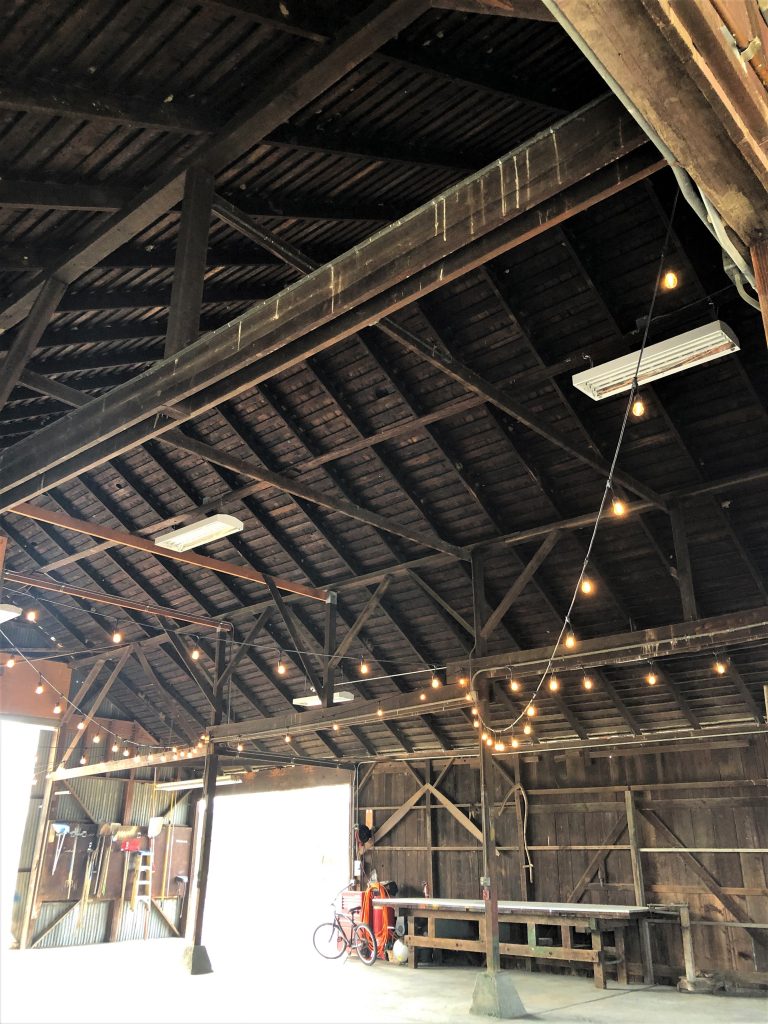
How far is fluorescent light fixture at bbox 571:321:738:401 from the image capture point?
619cm

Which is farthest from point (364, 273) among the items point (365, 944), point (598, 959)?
point (365, 944)

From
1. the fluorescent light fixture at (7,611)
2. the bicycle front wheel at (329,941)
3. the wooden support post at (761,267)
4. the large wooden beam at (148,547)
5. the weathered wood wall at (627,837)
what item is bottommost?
the bicycle front wheel at (329,941)

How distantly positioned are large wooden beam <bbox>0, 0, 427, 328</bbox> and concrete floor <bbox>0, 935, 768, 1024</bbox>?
7983 millimetres

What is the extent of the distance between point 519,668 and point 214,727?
6.05 meters

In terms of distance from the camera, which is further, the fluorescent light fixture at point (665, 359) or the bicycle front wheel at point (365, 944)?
the bicycle front wheel at point (365, 944)

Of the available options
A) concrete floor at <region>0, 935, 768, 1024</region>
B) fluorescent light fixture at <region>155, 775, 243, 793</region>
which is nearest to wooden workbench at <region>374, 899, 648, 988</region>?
concrete floor at <region>0, 935, 768, 1024</region>

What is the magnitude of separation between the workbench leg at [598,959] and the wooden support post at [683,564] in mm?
5245

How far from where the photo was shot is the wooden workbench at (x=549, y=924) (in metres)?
10.9

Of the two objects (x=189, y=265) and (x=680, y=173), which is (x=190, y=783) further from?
(x=680, y=173)

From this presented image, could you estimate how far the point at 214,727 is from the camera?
13.5m

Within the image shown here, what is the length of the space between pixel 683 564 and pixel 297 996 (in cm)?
734

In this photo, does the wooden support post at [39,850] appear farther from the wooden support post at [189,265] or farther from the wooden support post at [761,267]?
the wooden support post at [761,267]

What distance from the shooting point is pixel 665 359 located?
6.47 m

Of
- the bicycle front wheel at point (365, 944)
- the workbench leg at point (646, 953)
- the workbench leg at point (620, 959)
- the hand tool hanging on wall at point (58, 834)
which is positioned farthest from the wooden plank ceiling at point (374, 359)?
the hand tool hanging on wall at point (58, 834)
